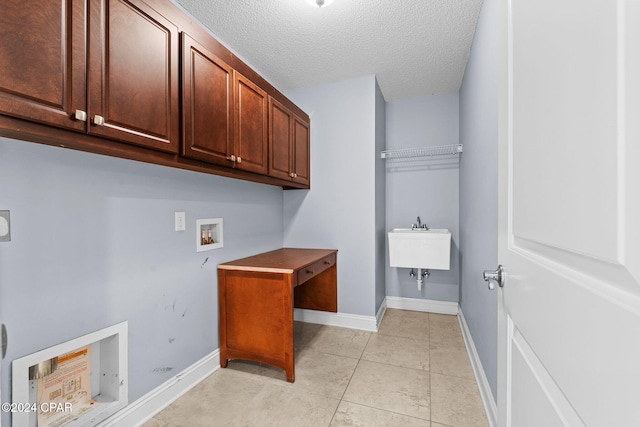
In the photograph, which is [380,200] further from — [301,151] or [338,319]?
[338,319]

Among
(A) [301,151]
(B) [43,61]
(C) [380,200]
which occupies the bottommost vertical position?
(C) [380,200]

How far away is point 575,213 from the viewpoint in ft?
1.43

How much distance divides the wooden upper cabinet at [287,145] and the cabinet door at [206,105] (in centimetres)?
51


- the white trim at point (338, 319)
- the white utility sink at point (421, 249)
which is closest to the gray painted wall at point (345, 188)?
the white trim at point (338, 319)

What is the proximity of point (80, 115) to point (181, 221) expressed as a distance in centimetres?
88

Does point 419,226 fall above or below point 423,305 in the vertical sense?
above

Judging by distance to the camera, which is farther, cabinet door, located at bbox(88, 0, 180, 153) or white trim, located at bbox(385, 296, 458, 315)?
white trim, located at bbox(385, 296, 458, 315)

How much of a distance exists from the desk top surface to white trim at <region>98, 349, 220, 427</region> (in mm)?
665

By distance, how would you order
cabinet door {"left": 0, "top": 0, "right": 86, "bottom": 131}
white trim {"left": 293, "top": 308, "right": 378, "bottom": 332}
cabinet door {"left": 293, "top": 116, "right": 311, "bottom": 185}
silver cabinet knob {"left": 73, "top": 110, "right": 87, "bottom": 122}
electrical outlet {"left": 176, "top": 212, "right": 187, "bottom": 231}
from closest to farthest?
cabinet door {"left": 0, "top": 0, "right": 86, "bottom": 131} → silver cabinet knob {"left": 73, "top": 110, "right": 87, "bottom": 122} → electrical outlet {"left": 176, "top": 212, "right": 187, "bottom": 231} → cabinet door {"left": 293, "top": 116, "right": 311, "bottom": 185} → white trim {"left": 293, "top": 308, "right": 378, "bottom": 332}

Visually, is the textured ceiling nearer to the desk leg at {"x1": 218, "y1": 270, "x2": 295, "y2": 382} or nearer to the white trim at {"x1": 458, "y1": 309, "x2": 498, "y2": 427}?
the desk leg at {"x1": 218, "y1": 270, "x2": 295, "y2": 382}

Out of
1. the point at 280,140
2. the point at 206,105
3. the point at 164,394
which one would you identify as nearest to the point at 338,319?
the point at 164,394

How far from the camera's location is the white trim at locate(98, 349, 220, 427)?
1.45 metres

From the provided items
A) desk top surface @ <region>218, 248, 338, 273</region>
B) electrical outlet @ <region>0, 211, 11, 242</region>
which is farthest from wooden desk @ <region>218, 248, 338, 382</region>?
electrical outlet @ <region>0, 211, 11, 242</region>

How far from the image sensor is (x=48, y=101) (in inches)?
36.9
